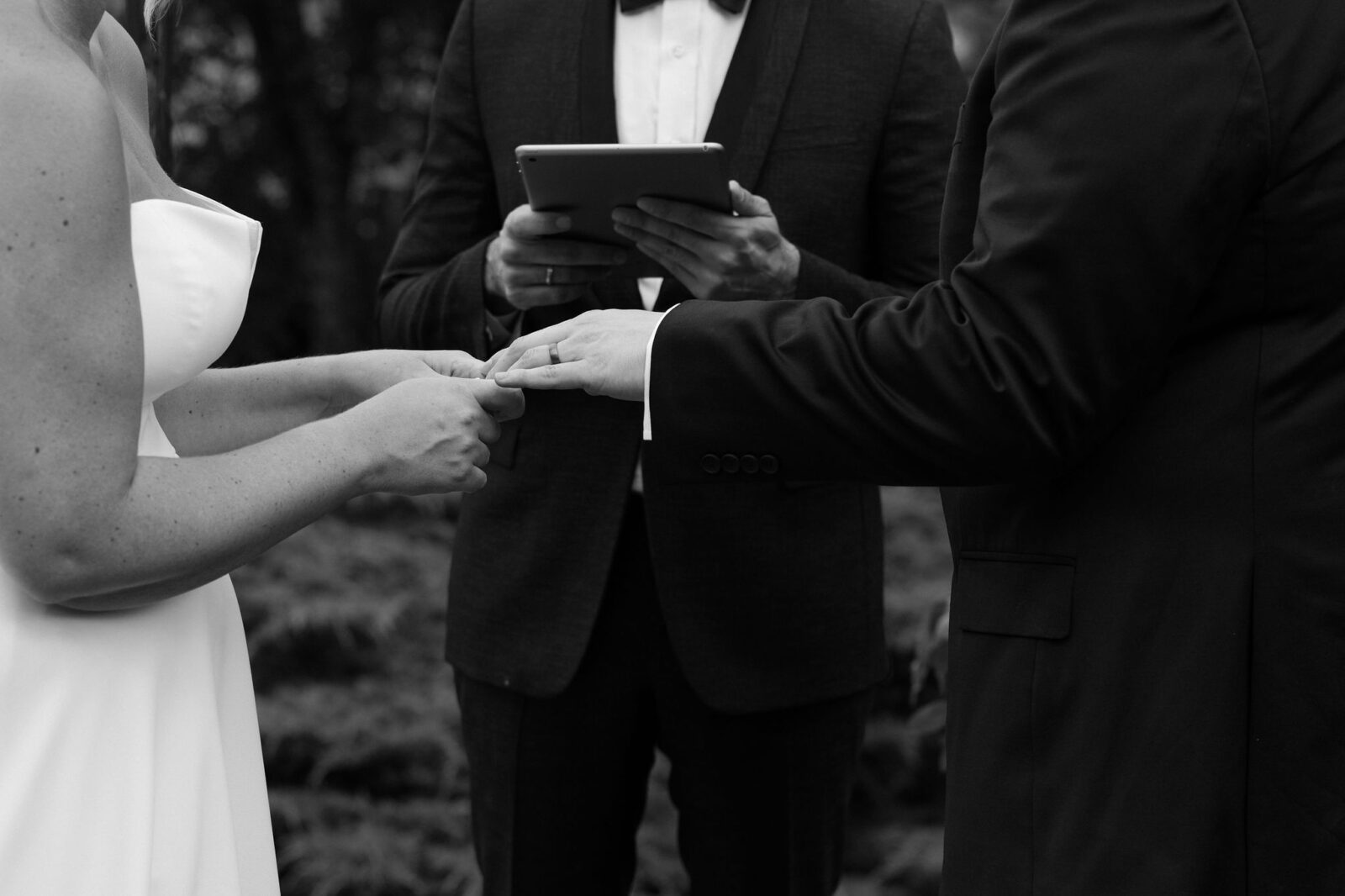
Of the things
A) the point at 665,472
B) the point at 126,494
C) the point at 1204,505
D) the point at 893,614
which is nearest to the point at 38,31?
the point at 126,494

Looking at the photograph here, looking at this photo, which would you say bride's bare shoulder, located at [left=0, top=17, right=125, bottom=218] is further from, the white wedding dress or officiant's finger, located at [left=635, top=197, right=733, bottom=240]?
officiant's finger, located at [left=635, top=197, right=733, bottom=240]

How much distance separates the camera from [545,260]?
8.04 feet

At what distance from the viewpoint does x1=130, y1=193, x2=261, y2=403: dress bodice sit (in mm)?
1639

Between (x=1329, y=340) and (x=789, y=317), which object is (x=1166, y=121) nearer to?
(x=1329, y=340)

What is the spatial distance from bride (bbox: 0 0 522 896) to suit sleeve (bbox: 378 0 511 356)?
2.43 ft

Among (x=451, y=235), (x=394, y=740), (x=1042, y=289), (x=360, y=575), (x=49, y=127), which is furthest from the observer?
(x=360, y=575)

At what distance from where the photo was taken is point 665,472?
1.86 m

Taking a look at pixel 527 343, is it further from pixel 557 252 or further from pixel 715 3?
pixel 715 3

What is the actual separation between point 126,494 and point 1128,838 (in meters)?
1.15

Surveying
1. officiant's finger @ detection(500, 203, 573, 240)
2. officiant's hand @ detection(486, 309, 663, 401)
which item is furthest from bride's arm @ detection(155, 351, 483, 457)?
officiant's finger @ detection(500, 203, 573, 240)

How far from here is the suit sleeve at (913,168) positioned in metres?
2.59

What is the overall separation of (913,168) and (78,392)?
157 centimetres

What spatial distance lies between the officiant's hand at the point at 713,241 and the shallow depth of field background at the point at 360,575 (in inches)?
42.5

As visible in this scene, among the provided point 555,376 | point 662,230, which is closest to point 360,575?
point 662,230
